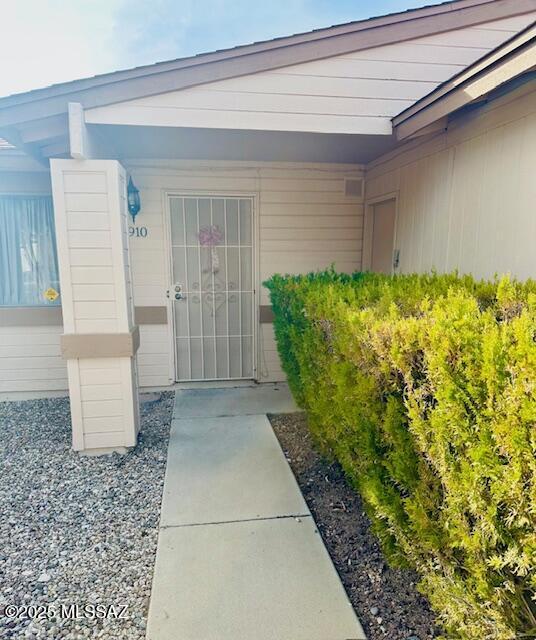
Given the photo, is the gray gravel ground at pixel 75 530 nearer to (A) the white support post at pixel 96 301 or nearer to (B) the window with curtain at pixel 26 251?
(A) the white support post at pixel 96 301

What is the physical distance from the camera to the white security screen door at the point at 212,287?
478cm

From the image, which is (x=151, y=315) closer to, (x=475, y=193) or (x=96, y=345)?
(x=96, y=345)

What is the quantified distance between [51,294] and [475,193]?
451 centimetres

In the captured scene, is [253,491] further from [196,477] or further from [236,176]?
[236,176]

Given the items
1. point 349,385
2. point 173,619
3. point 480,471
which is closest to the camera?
point 480,471

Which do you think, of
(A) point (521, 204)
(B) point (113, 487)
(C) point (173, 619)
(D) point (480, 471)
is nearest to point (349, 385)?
(D) point (480, 471)

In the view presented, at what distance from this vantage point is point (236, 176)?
471 cm

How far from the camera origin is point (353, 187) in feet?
16.2

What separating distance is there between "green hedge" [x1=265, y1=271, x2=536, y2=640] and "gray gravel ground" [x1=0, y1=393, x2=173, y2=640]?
1.28 m

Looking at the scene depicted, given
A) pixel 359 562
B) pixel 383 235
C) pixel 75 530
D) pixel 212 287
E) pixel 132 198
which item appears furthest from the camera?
pixel 212 287

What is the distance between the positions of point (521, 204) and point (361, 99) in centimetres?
168

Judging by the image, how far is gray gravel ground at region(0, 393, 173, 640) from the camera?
5.99ft

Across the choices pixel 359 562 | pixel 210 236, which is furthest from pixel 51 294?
pixel 359 562

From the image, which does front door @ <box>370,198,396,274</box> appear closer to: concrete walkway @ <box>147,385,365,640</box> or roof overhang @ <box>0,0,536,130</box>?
roof overhang @ <box>0,0,536,130</box>
